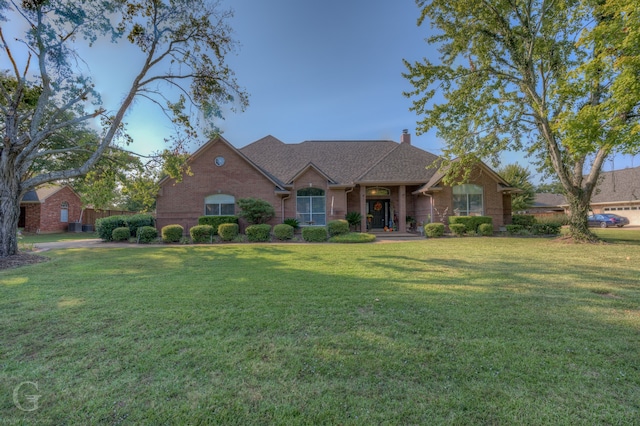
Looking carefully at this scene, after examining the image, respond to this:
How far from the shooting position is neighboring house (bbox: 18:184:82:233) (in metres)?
24.6

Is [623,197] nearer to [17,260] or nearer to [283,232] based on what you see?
[283,232]

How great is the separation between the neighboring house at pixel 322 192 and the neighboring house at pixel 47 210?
16501 millimetres

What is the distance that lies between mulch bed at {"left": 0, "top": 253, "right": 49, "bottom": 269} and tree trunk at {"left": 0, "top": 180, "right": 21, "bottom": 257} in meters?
0.36

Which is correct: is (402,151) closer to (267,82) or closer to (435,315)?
(267,82)

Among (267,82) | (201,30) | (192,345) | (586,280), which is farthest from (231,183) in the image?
(586,280)

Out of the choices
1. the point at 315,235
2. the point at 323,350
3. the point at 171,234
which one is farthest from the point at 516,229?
the point at 171,234

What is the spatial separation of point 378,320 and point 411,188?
1735 cm

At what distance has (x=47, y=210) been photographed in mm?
25000

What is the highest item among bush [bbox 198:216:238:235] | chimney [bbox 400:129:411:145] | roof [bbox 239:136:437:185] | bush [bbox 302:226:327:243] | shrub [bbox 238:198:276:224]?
chimney [bbox 400:129:411:145]

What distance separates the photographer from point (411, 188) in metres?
19.9

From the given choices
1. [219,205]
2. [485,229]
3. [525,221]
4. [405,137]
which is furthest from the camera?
[405,137]

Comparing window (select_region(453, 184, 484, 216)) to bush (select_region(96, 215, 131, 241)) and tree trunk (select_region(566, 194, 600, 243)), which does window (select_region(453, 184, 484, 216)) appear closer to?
tree trunk (select_region(566, 194, 600, 243))

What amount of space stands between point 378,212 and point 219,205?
11026 millimetres

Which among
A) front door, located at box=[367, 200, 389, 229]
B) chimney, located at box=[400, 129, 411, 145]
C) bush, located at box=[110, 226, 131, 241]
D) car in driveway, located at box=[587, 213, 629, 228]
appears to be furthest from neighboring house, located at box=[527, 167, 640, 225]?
bush, located at box=[110, 226, 131, 241]
